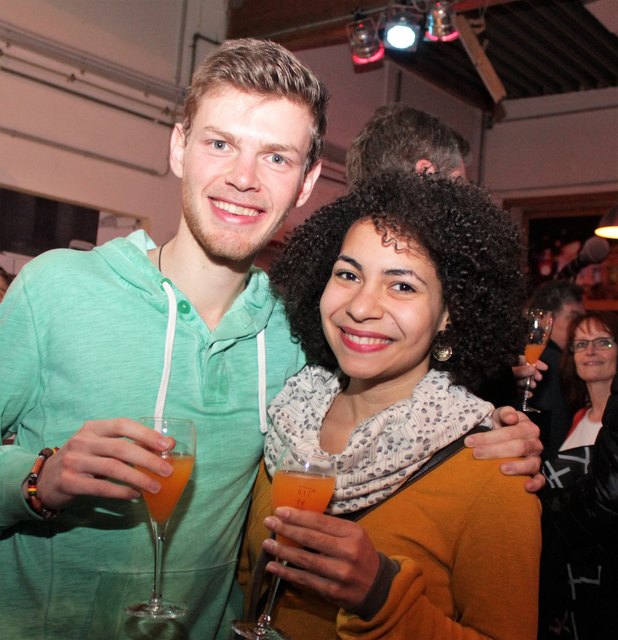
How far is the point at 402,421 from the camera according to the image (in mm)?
1790

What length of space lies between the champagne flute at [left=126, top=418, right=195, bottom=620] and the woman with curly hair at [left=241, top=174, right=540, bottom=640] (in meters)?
0.23

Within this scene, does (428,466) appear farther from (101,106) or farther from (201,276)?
(101,106)

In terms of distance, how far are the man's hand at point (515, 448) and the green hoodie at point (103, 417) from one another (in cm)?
59

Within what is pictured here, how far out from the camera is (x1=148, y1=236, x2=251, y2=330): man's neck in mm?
1912

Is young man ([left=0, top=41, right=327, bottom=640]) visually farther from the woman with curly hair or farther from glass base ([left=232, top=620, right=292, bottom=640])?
glass base ([left=232, top=620, right=292, bottom=640])

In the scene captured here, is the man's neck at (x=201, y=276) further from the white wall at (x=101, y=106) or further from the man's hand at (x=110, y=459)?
the white wall at (x=101, y=106)

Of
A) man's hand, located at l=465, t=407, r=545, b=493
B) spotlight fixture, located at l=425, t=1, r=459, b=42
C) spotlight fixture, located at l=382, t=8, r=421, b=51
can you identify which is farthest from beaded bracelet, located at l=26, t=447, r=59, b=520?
spotlight fixture, located at l=425, t=1, r=459, b=42

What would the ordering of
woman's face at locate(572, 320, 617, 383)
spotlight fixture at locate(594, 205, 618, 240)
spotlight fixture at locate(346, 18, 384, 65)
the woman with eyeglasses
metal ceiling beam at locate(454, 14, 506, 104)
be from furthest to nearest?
spotlight fixture at locate(346, 18, 384, 65), metal ceiling beam at locate(454, 14, 506, 104), spotlight fixture at locate(594, 205, 618, 240), woman's face at locate(572, 320, 617, 383), the woman with eyeglasses

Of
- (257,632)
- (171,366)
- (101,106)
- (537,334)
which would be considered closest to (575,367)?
(537,334)

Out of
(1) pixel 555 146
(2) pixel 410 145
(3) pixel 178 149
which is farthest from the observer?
(1) pixel 555 146

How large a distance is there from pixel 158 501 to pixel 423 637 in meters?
0.59

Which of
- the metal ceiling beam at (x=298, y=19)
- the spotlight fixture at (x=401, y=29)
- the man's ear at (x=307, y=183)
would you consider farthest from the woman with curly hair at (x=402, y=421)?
the metal ceiling beam at (x=298, y=19)

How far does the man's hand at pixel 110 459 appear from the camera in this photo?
1404 millimetres

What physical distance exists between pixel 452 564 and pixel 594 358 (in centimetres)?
307
